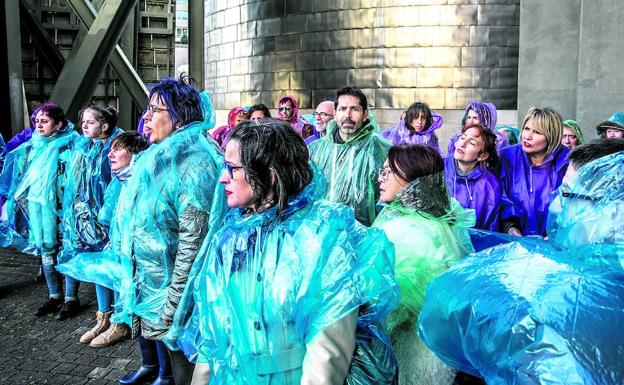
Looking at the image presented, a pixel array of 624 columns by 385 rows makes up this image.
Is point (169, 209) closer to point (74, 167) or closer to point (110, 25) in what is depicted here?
point (74, 167)

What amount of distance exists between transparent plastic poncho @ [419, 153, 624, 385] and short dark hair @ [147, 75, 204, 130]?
194cm

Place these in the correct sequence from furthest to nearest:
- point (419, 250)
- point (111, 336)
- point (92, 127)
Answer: point (92, 127) → point (111, 336) → point (419, 250)

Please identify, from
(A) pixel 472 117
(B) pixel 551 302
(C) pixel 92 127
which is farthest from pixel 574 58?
(B) pixel 551 302

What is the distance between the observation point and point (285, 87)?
41.7 ft

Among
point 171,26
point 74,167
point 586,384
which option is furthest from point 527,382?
point 171,26

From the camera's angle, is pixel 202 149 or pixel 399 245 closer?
pixel 399 245

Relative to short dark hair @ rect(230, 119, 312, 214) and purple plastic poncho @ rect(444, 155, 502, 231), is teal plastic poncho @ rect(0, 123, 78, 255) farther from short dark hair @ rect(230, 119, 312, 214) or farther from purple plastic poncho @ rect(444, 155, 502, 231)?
short dark hair @ rect(230, 119, 312, 214)

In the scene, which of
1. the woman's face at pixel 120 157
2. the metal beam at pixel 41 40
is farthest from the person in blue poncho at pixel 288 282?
the metal beam at pixel 41 40

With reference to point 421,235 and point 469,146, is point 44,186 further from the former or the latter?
point 421,235

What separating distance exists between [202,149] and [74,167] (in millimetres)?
2803

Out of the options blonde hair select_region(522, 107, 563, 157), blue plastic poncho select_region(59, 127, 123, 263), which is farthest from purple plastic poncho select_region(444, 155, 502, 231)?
blue plastic poncho select_region(59, 127, 123, 263)

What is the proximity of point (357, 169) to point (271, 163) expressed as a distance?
238 cm

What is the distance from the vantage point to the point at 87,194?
5320 mm

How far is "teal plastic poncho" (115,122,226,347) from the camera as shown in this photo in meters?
3.02
